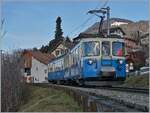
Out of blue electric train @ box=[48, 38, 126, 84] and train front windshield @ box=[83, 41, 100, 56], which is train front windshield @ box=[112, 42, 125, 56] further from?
train front windshield @ box=[83, 41, 100, 56]

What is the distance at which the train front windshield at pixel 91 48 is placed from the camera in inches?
832

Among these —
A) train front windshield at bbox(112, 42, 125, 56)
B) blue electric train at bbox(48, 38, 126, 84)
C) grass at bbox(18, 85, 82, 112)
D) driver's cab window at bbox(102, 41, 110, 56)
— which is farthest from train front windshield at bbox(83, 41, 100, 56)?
grass at bbox(18, 85, 82, 112)

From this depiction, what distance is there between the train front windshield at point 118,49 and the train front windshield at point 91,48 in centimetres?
85

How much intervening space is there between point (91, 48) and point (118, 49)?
1393mm

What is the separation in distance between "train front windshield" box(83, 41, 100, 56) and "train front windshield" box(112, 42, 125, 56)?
2.78 ft

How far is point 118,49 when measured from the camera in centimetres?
2158

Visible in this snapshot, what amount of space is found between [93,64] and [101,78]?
0.82m

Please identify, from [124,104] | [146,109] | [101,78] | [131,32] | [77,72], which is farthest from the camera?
[131,32]

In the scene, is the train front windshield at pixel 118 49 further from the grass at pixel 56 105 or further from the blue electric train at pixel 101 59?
the grass at pixel 56 105

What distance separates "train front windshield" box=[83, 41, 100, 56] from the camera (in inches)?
832

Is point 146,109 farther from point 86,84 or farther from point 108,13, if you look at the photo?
point 108,13

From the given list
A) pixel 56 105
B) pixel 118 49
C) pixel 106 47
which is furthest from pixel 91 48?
pixel 56 105

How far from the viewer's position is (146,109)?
24.4 feet

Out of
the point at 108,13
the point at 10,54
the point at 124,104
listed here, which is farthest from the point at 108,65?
the point at 10,54
